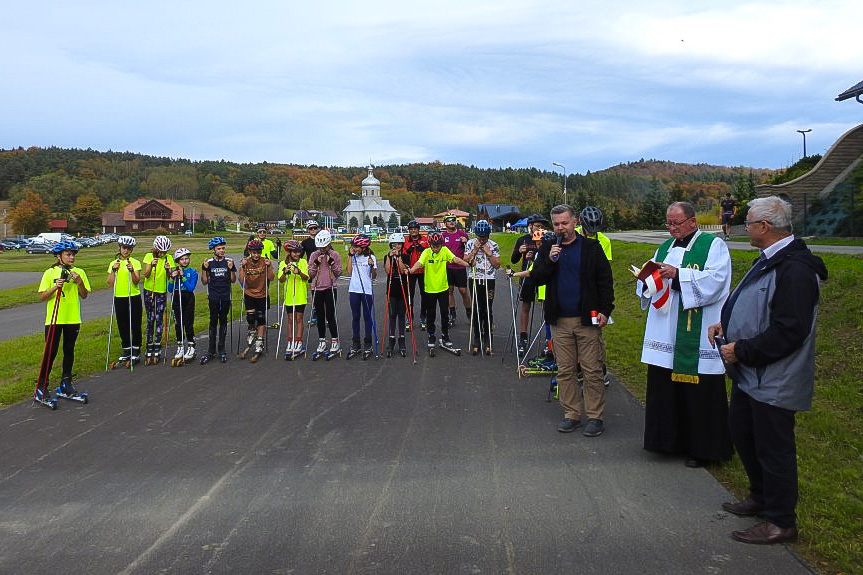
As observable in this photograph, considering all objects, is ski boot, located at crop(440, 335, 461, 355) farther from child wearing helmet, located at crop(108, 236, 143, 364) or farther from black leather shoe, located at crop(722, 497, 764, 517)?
black leather shoe, located at crop(722, 497, 764, 517)

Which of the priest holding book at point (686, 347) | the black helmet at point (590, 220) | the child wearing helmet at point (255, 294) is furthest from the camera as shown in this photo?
the child wearing helmet at point (255, 294)

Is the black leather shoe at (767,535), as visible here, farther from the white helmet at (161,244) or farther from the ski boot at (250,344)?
the white helmet at (161,244)

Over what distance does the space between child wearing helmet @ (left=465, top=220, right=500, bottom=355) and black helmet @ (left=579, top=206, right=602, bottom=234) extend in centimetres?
327

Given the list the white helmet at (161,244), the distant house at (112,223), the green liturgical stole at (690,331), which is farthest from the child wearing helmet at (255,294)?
the distant house at (112,223)

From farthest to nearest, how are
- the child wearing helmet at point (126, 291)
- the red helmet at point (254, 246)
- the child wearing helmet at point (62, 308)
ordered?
the red helmet at point (254, 246)
the child wearing helmet at point (126, 291)
the child wearing helmet at point (62, 308)

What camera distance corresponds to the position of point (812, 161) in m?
32.0

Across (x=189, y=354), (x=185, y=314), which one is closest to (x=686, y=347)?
(x=189, y=354)

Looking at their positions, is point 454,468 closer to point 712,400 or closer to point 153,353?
point 712,400

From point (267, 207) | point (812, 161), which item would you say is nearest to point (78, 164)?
point (267, 207)

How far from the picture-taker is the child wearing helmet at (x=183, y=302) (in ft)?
35.0

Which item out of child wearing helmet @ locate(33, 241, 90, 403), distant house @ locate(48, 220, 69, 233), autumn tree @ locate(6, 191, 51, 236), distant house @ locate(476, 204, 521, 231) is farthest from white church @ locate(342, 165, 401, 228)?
child wearing helmet @ locate(33, 241, 90, 403)

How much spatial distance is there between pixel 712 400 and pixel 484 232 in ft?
18.6

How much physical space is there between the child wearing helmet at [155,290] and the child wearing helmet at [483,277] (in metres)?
5.16

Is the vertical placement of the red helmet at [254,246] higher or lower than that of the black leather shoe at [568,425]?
higher
